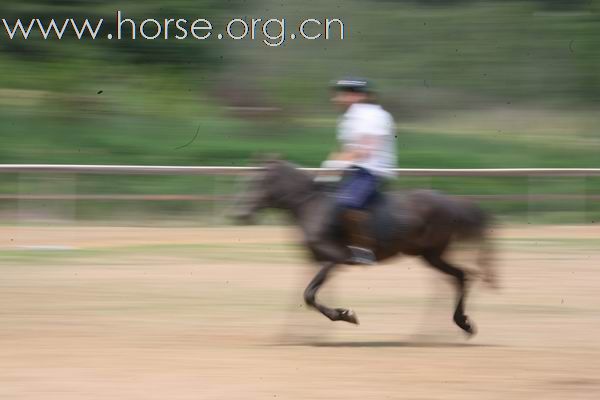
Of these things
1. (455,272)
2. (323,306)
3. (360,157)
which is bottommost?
(323,306)

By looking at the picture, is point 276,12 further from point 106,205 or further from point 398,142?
point 106,205

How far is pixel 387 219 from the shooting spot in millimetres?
10031

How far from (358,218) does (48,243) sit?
819 cm

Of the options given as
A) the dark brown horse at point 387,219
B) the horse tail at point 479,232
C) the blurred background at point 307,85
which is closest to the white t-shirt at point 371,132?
the dark brown horse at point 387,219

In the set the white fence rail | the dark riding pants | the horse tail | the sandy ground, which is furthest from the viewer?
the white fence rail

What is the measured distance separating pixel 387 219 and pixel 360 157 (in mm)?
704

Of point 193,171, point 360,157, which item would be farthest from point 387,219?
point 193,171

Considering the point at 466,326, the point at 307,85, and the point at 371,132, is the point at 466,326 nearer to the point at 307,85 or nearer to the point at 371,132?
the point at 371,132

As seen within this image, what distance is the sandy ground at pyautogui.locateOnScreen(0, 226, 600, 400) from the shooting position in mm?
7711

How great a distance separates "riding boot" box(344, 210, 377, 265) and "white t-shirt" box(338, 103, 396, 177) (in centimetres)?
46

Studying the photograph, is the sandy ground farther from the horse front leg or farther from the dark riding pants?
the dark riding pants

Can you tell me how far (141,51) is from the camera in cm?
2797

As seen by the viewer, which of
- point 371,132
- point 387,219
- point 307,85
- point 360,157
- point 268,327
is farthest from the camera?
point 307,85

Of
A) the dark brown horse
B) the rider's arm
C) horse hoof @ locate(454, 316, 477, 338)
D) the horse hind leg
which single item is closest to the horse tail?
the dark brown horse
